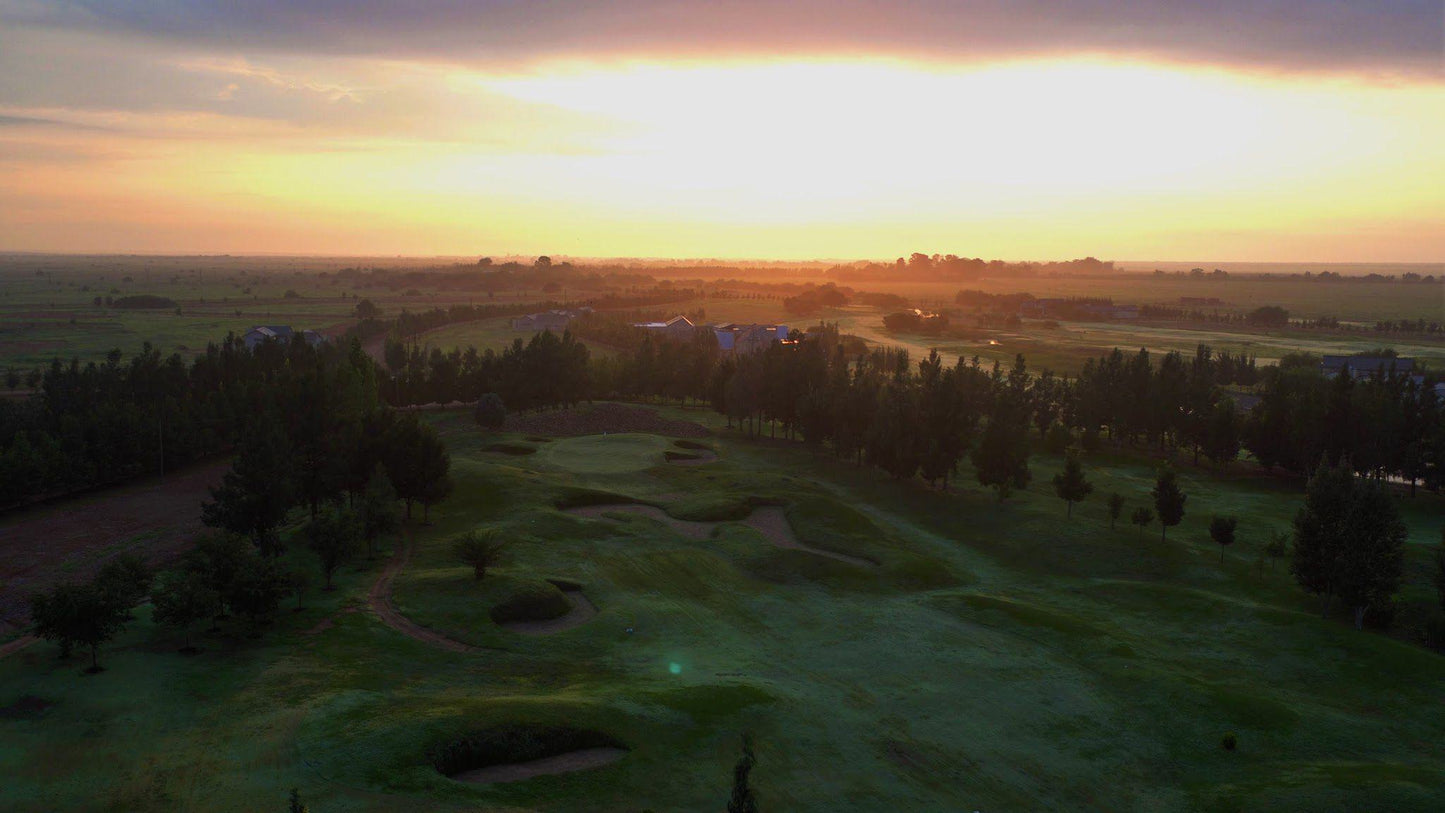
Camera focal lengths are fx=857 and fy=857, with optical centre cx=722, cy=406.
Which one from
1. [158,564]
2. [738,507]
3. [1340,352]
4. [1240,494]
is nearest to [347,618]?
[158,564]

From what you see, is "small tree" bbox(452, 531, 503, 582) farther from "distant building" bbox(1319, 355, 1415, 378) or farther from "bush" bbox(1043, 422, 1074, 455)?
"distant building" bbox(1319, 355, 1415, 378)

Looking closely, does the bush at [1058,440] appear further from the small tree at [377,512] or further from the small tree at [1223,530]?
the small tree at [377,512]

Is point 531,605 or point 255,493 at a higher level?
point 255,493

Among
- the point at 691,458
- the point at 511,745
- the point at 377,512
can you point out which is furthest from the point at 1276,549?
the point at 377,512

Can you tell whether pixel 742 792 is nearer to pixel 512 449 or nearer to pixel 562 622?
pixel 562 622

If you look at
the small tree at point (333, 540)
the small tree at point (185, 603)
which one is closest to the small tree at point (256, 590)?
the small tree at point (185, 603)

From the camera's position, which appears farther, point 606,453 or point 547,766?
point 606,453
